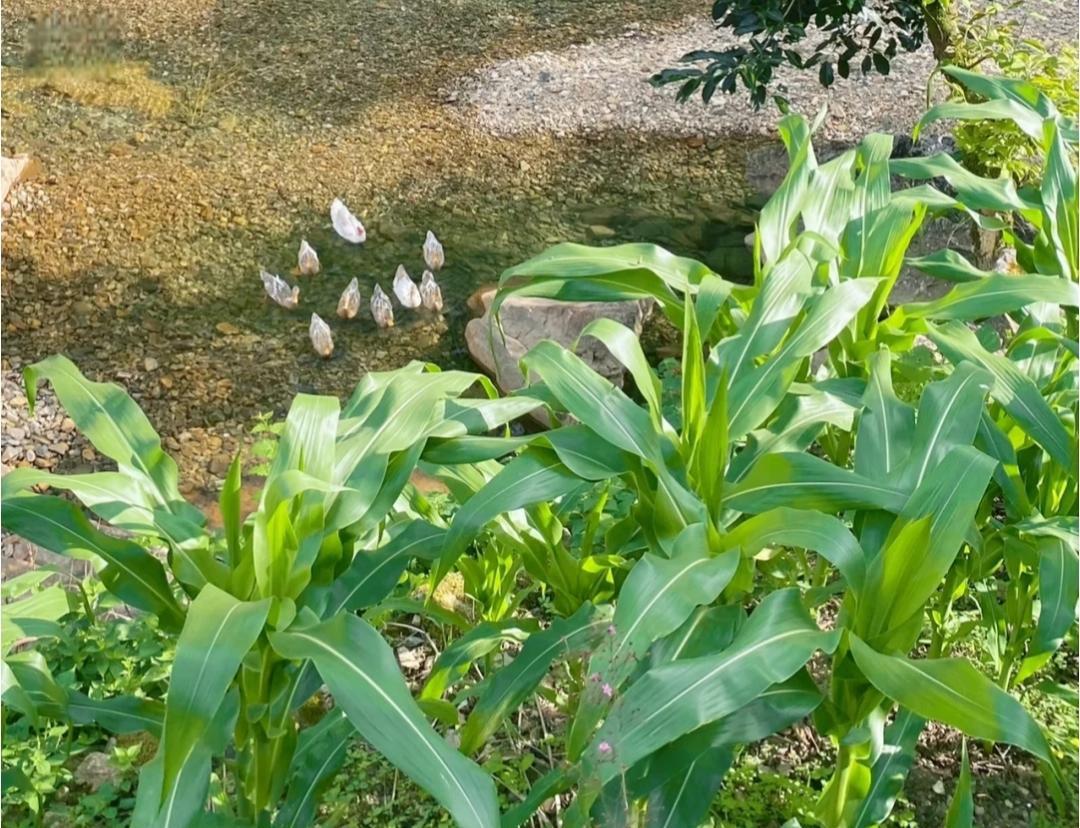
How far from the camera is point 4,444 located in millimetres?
2736

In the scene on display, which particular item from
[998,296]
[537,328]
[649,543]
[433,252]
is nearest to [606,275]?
[649,543]

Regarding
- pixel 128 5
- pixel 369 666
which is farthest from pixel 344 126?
pixel 369 666

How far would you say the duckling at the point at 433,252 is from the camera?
3262 mm

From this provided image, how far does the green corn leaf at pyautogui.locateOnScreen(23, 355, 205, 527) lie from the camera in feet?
4.27

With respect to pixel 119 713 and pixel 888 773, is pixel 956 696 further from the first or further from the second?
pixel 119 713

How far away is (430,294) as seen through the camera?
122 inches

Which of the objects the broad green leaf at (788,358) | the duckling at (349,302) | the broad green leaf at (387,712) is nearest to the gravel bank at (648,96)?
the duckling at (349,302)

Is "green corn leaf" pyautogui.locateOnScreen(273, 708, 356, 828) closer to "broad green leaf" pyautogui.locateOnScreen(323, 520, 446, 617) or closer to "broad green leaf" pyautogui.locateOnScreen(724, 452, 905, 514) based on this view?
"broad green leaf" pyautogui.locateOnScreen(323, 520, 446, 617)

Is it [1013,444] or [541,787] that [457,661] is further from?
[1013,444]

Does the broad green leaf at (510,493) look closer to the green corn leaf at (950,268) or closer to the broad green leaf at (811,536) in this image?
the broad green leaf at (811,536)

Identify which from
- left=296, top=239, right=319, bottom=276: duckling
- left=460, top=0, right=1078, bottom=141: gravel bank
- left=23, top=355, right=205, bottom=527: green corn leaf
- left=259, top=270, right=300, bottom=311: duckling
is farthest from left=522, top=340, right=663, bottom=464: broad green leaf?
left=460, top=0, right=1078, bottom=141: gravel bank

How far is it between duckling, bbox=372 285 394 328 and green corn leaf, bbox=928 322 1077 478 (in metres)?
1.80

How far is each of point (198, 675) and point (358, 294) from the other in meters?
2.15

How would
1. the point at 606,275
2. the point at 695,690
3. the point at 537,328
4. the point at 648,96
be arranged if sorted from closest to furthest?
the point at 695,690 → the point at 606,275 → the point at 537,328 → the point at 648,96
